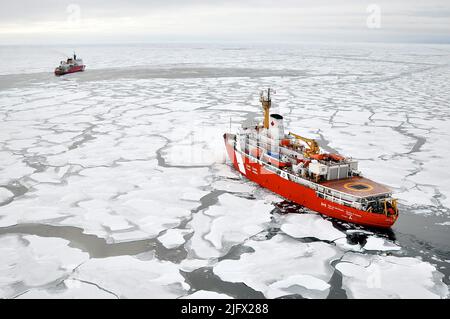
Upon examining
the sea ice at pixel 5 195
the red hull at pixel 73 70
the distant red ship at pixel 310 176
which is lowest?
the sea ice at pixel 5 195

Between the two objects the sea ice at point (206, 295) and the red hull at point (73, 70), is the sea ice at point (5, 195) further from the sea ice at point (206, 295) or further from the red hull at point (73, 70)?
the red hull at point (73, 70)

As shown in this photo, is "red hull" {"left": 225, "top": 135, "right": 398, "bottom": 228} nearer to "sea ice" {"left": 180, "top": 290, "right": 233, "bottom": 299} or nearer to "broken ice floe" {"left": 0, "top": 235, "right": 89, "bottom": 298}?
"sea ice" {"left": 180, "top": 290, "right": 233, "bottom": 299}

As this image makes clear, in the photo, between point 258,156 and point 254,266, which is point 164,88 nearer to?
point 258,156

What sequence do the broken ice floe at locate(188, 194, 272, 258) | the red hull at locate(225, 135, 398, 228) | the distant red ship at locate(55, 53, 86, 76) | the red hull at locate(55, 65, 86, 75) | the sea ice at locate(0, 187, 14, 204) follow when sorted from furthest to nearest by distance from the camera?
the distant red ship at locate(55, 53, 86, 76)
the red hull at locate(55, 65, 86, 75)
the sea ice at locate(0, 187, 14, 204)
the red hull at locate(225, 135, 398, 228)
the broken ice floe at locate(188, 194, 272, 258)

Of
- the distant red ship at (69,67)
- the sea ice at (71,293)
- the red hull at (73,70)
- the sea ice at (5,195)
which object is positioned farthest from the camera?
the distant red ship at (69,67)

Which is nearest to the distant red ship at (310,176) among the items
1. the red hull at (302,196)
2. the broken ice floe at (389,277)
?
the red hull at (302,196)

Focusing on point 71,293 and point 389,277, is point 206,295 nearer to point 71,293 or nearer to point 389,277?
point 71,293

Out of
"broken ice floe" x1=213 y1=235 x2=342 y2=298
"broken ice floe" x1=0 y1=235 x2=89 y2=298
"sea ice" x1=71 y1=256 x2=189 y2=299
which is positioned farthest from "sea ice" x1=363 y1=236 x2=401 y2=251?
"broken ice floe" x1=0 y1=235 x2=89 y2=298
